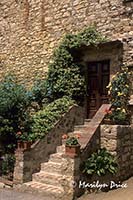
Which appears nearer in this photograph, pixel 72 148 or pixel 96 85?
pixel 72 148

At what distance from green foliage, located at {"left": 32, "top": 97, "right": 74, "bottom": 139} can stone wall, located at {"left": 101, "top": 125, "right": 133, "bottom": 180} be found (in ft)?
6.96

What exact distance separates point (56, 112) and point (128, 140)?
8.67 ft

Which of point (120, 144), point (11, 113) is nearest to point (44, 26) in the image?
point (11, 113)

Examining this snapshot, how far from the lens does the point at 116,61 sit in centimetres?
1080

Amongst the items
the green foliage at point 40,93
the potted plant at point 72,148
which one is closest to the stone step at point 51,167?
the potted plant at point 72,148

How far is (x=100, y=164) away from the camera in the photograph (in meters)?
8.05

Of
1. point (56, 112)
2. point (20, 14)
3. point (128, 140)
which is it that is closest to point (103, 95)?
point (56, 112)

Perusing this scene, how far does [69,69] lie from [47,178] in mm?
4201

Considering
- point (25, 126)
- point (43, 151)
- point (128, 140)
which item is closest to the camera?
point (128, 140)

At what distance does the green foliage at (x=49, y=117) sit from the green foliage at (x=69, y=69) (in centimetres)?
53

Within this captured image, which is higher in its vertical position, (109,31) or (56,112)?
(109,31)

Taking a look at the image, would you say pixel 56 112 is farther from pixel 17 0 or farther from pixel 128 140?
pixel 17 0

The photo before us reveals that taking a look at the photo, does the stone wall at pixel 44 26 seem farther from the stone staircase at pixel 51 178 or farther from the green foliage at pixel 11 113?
the stone staircase at pixel 51 178

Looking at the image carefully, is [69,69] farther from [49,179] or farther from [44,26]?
[49,179]
